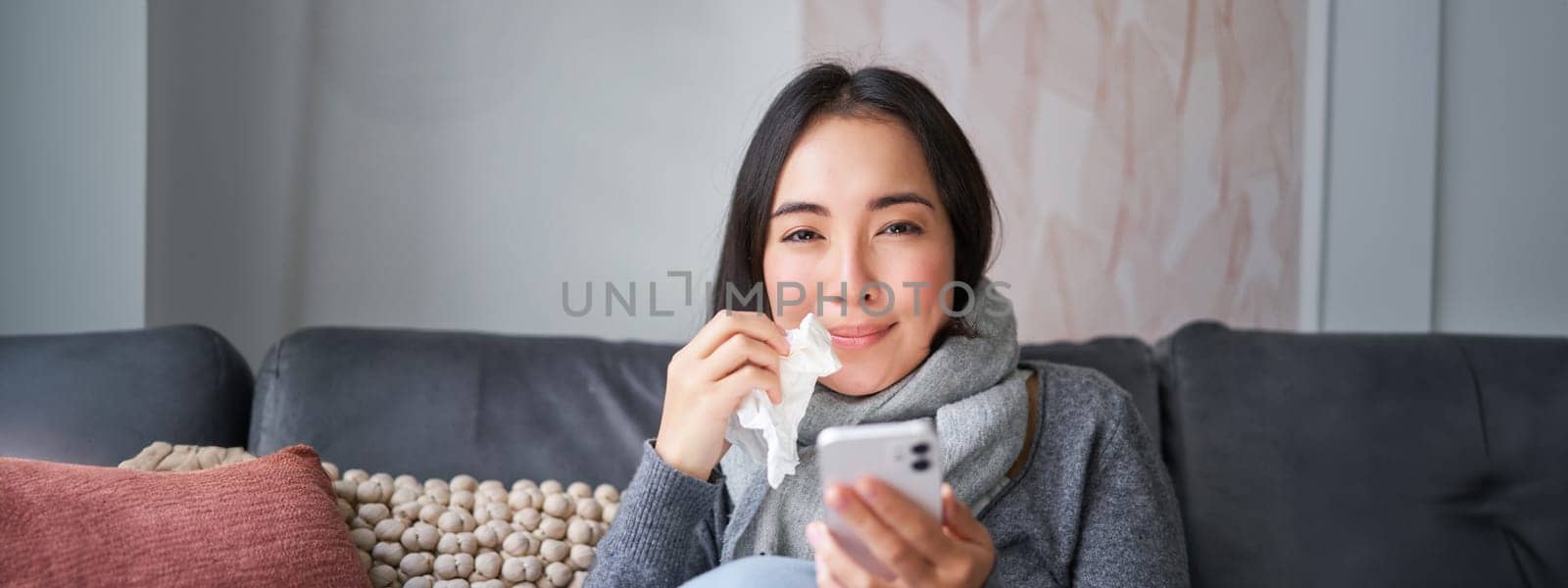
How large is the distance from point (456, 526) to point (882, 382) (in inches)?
21.0

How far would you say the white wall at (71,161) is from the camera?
1707 mm

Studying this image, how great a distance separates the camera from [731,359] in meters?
1.12

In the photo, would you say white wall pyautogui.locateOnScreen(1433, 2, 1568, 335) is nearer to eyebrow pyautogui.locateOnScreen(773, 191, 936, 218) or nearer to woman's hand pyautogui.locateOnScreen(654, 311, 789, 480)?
eyebrow pyautogui.locateOnScreen(773, 191, 936, 218)

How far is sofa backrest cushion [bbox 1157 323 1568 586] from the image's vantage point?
1.52 meters

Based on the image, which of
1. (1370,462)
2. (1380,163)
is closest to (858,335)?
(1370,462)

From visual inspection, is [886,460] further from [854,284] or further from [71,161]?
[71,161]

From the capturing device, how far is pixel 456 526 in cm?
131

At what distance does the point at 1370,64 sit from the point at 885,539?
189 centimetres

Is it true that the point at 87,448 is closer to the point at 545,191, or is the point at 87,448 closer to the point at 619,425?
the point at 619,425

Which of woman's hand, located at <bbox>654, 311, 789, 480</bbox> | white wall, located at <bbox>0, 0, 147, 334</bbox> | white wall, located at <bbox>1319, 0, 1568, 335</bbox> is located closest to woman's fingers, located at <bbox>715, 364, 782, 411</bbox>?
woman's hand, located at <bbox>654, 311, 789, 480</bbox>

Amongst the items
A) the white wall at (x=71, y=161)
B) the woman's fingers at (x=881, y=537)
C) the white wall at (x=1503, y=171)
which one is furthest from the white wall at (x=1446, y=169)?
the white wall at (x=71, y=161)

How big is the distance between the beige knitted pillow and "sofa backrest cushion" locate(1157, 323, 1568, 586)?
0.85m

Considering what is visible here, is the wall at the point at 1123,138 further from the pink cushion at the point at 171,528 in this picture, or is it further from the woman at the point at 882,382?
the pink cushion at the point at 171,528

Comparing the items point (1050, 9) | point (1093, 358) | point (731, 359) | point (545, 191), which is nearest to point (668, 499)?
point (731, 359)
